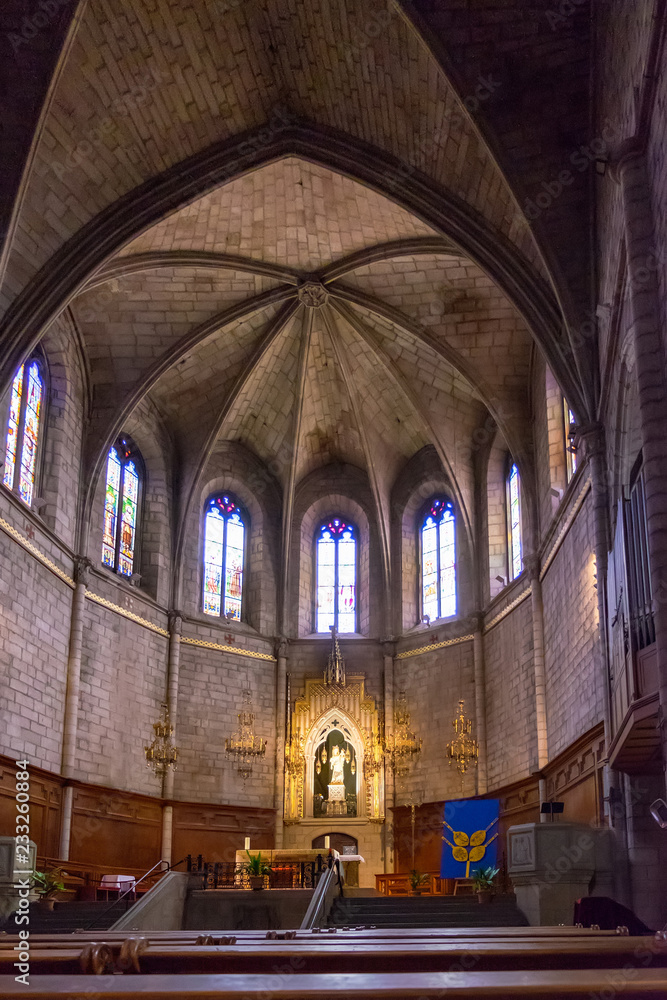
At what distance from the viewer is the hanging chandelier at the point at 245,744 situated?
22.7 m

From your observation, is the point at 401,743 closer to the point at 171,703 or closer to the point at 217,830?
the point at 217,830

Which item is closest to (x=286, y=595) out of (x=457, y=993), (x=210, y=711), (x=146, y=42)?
(x=210, y=711)

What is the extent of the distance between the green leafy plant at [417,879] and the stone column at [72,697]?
6.92 metres

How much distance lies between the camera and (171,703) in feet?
76.4

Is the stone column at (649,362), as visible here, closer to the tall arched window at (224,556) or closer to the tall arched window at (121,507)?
the tall arched window at (121,507)

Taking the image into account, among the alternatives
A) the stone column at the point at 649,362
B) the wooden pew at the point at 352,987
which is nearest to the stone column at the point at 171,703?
the stone column at the point at 649,362

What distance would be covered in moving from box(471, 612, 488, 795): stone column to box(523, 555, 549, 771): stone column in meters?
3.16

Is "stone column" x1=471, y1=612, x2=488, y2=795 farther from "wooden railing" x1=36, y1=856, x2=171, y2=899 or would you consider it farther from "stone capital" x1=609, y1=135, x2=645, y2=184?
"stone capital" x1=609, y1=135, x2=645, y2=184

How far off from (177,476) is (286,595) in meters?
4.19

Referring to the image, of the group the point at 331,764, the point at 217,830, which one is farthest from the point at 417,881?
the point at 217,830

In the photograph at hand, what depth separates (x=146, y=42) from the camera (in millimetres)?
15883

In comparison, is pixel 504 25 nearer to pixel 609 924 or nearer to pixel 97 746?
pixel 609 924

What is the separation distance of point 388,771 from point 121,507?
29.5 feet

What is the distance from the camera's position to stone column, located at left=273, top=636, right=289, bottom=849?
2389 centimetres
